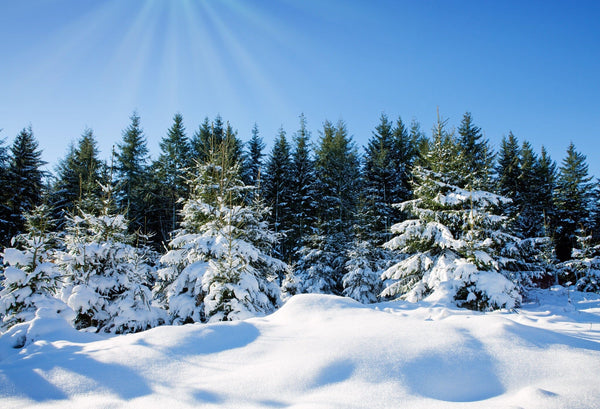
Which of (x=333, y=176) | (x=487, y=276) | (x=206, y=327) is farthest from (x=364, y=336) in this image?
(x=333, y=176)

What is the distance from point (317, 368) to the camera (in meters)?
2.63

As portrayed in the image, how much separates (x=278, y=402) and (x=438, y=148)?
11.4m

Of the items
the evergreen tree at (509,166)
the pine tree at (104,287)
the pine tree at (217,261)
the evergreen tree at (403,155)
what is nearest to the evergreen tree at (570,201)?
the evergreen tree at (509,166)

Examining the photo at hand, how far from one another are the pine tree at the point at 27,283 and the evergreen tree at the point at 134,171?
16.9 metres

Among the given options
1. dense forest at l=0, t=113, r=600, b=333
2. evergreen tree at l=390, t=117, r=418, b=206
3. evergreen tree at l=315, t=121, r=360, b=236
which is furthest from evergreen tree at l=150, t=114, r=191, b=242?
evergreen tree at l=390, t=117, r=418, b=206

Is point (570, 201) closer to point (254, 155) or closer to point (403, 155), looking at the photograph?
point (403, 155)

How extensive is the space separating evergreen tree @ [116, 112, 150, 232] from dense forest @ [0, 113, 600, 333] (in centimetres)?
11

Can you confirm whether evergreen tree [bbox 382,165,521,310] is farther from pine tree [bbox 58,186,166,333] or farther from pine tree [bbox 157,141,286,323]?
pine tree [bbox 58,186,166,333]

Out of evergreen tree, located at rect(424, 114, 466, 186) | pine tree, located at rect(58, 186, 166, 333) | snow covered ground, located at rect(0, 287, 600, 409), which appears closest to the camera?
snow covered ground, located at rect(0, 287, 600, 409)

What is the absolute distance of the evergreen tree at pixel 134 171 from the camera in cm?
2259

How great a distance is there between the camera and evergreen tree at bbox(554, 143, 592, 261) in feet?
80.2

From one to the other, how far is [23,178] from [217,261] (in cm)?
1973

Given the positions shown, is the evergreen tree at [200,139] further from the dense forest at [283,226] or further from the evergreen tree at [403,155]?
the evergreen tree at [403,155]

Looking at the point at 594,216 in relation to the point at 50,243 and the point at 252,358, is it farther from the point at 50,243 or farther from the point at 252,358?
the point at 50,243
